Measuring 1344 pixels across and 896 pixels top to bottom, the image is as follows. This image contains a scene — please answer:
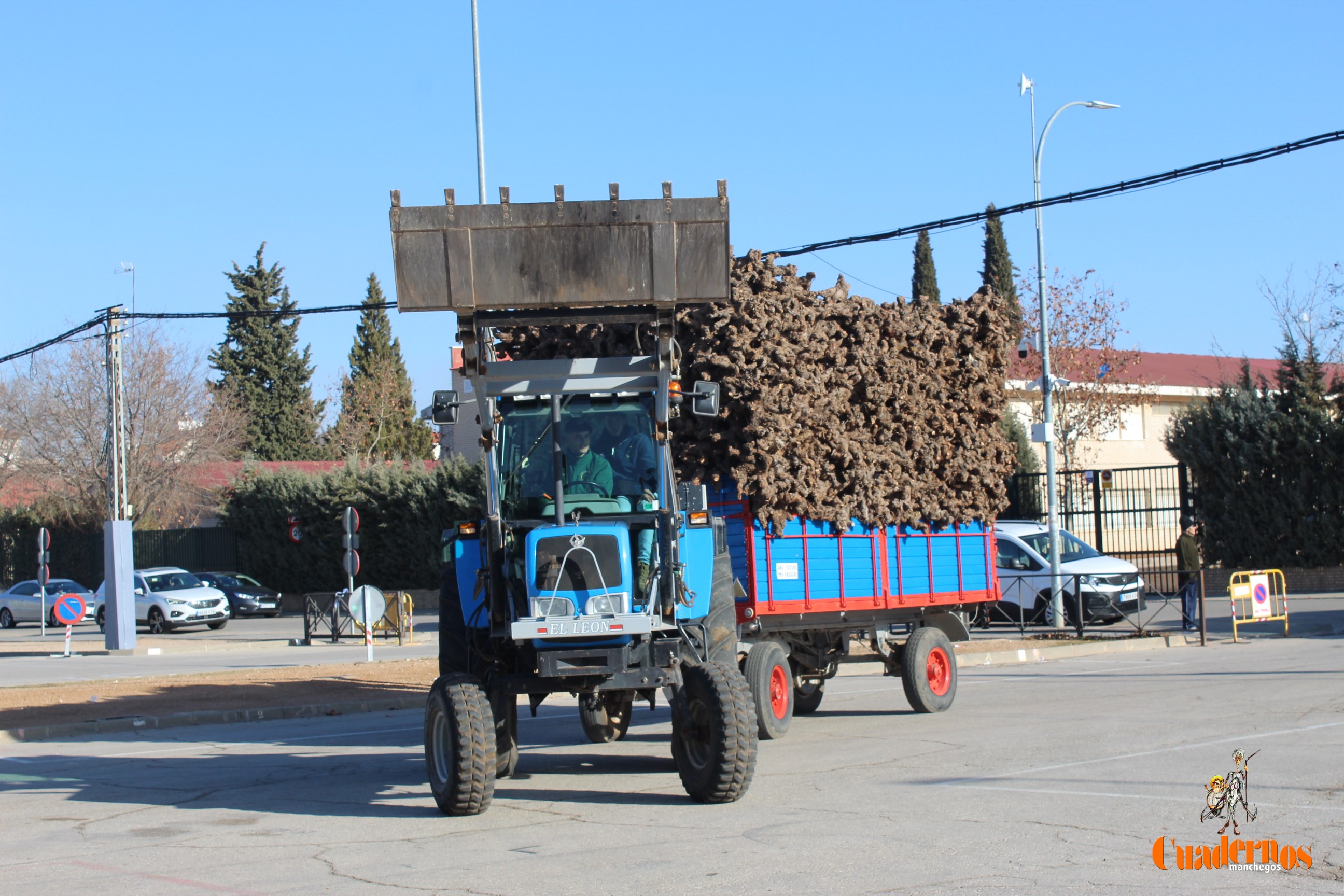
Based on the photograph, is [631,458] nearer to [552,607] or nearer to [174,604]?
[552,607]

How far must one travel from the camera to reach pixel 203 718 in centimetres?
1593

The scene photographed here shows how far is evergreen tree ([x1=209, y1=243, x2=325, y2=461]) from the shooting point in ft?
237

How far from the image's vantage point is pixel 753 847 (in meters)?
7.54

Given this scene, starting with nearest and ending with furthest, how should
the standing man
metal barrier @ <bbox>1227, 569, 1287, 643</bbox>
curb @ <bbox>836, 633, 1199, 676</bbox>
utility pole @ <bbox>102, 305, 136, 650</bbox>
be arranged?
curb @ <bbox>836, 633, 1199, 676</bbox> → metal barrier @ <bbox>1227, 569, 1287, 643</bbox> → the standing man → utility pole @ <bbox>102, 305, 136, 650</bbox>

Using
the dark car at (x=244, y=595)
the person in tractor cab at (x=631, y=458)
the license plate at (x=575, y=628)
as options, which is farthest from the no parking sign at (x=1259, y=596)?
the dark car at (x=244, y=595)

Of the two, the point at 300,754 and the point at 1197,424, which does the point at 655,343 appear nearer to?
the point at 300,754

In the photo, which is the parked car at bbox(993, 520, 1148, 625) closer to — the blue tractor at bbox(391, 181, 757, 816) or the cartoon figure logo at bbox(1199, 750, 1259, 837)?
the cartoon figure logo at bbox(1199, 750, 1259, 837)

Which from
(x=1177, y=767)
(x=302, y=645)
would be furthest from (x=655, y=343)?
(x=302, y=645)

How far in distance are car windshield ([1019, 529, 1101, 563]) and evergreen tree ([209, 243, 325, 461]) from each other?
171 ft

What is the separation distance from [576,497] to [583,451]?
14.1 inches

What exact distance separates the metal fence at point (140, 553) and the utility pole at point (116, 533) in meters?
21.4

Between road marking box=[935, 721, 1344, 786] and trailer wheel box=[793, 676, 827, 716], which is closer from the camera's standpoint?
road marking box=[935, 721, 1344, 786]

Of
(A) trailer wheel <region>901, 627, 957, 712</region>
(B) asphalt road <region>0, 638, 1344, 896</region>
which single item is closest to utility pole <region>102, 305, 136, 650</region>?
(B) asphalt road <region>0, 638, 1344, 896</region>

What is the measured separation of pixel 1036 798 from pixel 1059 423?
→ 141 ft
